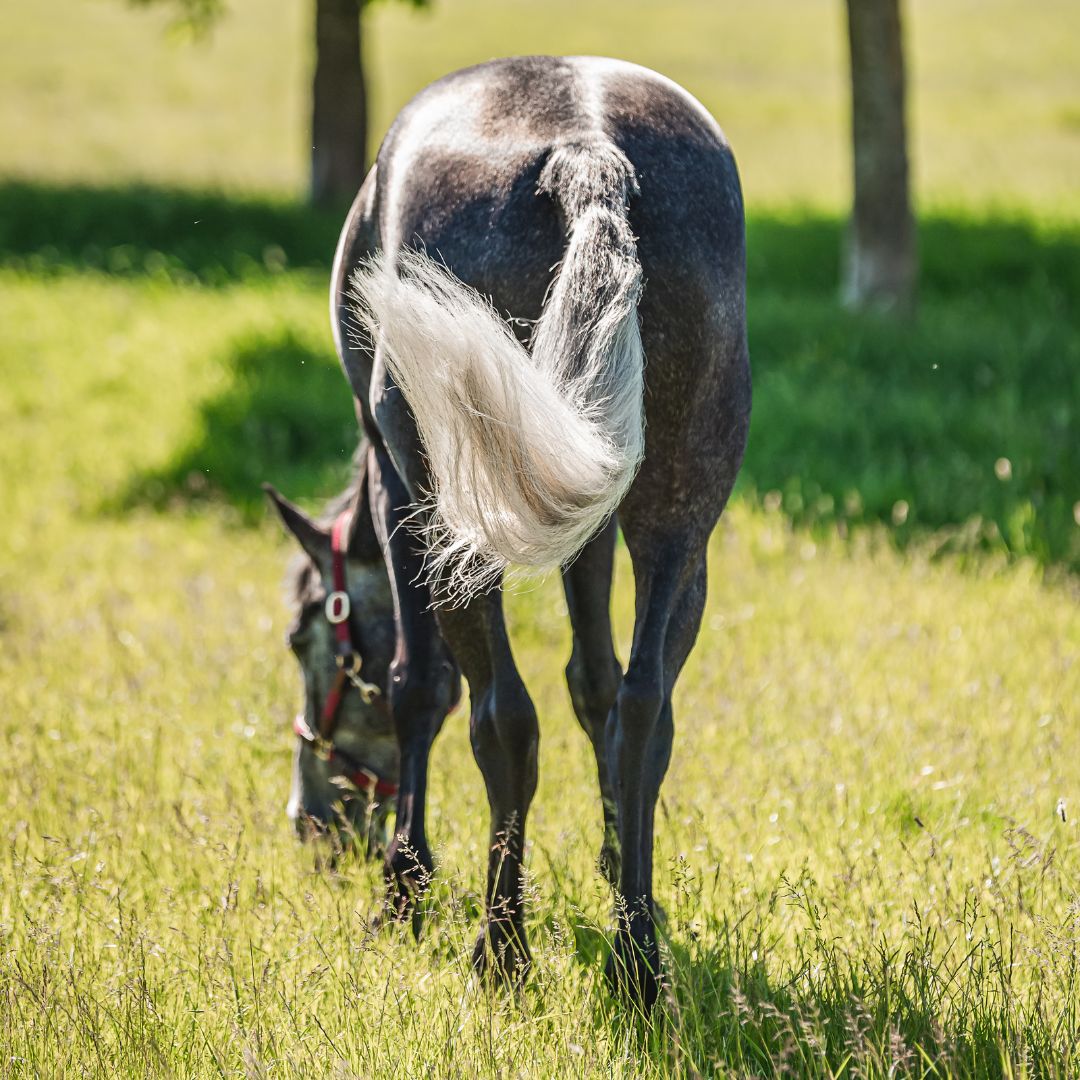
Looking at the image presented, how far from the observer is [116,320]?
11.4m

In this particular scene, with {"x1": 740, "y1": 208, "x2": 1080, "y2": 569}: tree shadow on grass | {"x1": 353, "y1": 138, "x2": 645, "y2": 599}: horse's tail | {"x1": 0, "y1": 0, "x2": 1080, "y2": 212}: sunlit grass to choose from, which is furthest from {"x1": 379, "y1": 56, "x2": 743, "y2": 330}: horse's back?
{"x1": 0, "y1": 0, "x2": 1080, "y2": 212}: sunlit grass

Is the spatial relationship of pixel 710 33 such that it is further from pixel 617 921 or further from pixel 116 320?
pixel 617 921

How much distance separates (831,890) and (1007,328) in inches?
342

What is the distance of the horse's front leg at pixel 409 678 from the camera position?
126 inches

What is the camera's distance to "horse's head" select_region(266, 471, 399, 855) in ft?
11.9

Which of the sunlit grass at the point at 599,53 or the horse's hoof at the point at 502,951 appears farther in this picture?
the sunlit grass at the point at 599,53

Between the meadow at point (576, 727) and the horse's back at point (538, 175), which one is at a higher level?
the horse's back at point (538, 175)

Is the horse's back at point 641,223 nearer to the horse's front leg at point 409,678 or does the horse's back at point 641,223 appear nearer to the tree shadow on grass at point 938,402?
the horse's front leg at point 409,678

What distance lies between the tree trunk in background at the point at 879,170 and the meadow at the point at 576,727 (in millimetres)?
524

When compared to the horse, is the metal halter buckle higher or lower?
lower

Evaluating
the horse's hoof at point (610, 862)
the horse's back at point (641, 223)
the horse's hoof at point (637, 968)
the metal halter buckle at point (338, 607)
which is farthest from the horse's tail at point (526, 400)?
the metal halter buckle at point (338, 607)

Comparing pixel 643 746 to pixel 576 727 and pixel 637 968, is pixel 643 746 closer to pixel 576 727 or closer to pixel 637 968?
pixel 637 968

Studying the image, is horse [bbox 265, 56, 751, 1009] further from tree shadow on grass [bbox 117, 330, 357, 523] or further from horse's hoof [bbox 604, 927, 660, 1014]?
→ tree shadow on grass [bbox 117, 330, 357, 523]

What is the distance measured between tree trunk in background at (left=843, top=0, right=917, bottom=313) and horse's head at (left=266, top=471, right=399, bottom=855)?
8.86 meters
